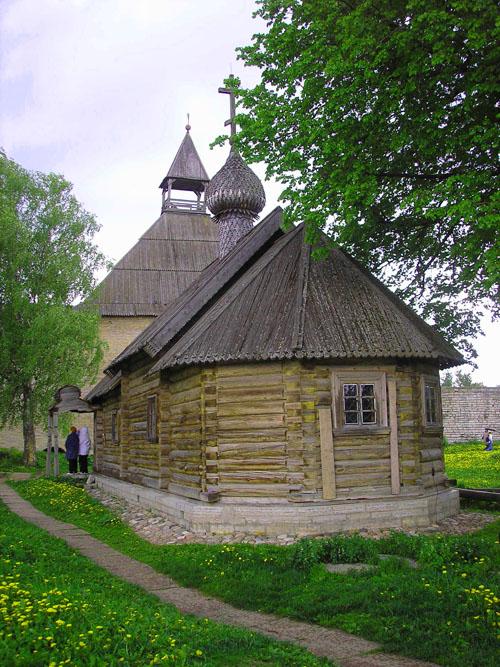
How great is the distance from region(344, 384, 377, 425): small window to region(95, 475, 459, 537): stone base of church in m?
1.34

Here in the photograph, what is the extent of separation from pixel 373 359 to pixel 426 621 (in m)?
5.88

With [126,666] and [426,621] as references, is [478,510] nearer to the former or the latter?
[426,621]

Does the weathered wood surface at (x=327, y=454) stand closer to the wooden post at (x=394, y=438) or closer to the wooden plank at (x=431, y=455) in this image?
the wooden post at (x=394, y=438)

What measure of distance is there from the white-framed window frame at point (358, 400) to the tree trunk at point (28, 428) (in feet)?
61.0

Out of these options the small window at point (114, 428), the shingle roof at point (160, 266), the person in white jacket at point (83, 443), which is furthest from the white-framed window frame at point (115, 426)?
the shingle roof at point (160, 266)

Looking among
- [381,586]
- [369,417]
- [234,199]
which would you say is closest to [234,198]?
[234,199]

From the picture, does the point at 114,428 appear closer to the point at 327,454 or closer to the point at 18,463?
the point at 18,463

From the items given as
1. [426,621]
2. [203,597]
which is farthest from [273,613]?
[426,621]

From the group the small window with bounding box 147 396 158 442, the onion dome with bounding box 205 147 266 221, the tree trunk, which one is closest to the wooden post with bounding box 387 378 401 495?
the small window with bounding box 147 396 158 442

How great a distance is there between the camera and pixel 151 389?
49.8 feet

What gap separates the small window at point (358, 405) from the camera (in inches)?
450

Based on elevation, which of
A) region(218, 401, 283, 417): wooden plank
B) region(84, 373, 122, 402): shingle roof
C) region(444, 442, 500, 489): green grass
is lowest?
region(444, 442, 500, 489): green grass

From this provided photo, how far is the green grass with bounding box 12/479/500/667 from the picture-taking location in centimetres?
584

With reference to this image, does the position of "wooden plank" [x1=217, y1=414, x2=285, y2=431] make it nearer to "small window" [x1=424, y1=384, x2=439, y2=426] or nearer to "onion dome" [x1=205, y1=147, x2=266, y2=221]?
"small window" [x1=424, y1=384, x2=439, y2=426]
